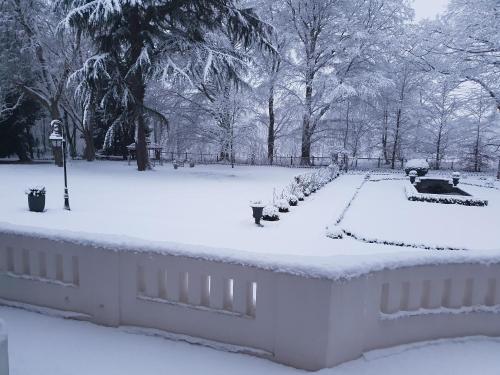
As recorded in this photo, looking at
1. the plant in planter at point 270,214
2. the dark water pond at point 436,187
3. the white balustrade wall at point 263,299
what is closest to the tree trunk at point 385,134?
the dark water pond at point 436,187

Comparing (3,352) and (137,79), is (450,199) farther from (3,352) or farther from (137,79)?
(137,79)

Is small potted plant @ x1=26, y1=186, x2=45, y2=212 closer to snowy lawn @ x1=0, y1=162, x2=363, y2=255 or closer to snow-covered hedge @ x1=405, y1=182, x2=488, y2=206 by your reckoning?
snowy lawn @ x1=0, y1=162, x2=363, y2=255

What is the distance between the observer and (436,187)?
67.6 feet

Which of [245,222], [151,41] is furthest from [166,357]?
[151,41]

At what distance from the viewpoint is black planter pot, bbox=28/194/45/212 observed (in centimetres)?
1143

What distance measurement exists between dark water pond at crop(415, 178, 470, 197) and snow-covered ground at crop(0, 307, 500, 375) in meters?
16.9

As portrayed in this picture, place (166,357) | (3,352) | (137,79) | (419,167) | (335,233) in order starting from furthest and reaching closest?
(419,167), (137,79), (335,233), (166,357), (3,352)

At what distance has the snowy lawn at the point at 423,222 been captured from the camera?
9.84m

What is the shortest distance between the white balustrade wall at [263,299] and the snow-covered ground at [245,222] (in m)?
0.14

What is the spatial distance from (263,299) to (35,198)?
10.4 m

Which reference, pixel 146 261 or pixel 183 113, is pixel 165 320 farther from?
pixel 183 113

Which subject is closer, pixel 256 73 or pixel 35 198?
pixel 35 198

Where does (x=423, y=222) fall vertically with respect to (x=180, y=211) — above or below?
below

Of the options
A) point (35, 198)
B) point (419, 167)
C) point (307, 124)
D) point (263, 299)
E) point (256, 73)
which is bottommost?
point (35, 198)
